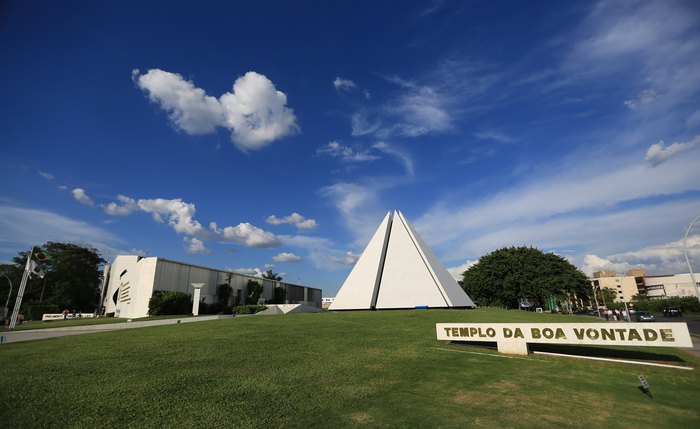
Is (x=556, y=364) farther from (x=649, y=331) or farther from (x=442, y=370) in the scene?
(x=442, y=370)

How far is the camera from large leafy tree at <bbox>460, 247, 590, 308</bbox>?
44.3m

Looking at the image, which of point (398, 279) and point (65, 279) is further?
point (65, 279)

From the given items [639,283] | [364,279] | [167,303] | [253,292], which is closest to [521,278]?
[364,279]

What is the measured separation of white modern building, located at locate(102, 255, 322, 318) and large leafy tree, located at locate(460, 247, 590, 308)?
37.4m

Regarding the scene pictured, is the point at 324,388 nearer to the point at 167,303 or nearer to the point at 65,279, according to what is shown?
the point at 167,303

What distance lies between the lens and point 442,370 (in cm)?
938

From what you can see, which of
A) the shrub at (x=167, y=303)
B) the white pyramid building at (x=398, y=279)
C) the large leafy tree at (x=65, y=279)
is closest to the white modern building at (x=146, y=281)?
the shrub at (x=167, y=303)

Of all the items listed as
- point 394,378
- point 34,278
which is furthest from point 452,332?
point 34,278

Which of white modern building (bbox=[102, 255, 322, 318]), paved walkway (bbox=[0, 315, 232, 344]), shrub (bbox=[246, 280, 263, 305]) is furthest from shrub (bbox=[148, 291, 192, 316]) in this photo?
shrub (bbox=[246, 280, 263, 305])

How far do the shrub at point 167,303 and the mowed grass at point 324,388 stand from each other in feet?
82.6

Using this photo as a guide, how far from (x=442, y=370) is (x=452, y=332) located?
3.63 metres

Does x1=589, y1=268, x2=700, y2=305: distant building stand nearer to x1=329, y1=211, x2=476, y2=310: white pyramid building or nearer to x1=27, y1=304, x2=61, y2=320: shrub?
x1=329, y1=211, x2=476, y2=310: white pyramid building

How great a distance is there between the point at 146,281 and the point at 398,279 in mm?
27666

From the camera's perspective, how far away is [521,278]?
45906 millimetres
